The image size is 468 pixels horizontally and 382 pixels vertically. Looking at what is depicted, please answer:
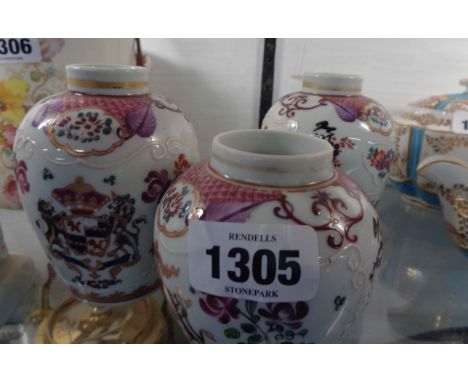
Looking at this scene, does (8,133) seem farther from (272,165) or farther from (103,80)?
(272,165)

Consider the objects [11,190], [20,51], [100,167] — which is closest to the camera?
[100,167]

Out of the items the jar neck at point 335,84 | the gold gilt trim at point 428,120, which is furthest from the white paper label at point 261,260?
the gold gilt trim at point 428,120

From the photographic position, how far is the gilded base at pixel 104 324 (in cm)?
75

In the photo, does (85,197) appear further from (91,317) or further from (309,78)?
(309,78)

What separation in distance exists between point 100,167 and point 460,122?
893mm

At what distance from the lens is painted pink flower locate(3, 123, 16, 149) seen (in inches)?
38.9

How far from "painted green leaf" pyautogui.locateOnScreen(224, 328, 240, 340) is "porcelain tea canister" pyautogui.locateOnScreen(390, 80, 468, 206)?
0.73 m

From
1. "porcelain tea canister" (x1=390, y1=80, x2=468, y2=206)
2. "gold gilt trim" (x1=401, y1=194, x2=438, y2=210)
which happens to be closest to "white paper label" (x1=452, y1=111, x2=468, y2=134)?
"porcelain tea canister" (x1=390, y1=80, x2=468, y2=206)

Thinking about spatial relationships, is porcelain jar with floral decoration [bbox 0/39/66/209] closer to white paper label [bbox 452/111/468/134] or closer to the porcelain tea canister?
the porcelain tea canister

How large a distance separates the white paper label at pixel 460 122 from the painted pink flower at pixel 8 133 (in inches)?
40.9

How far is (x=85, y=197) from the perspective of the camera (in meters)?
0.60

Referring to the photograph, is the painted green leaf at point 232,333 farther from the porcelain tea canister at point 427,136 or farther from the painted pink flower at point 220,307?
the porcelain tea canister at point 427,136

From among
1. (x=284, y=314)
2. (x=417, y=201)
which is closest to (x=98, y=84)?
(x=284, y=314)

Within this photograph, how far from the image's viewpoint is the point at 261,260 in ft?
1.50
